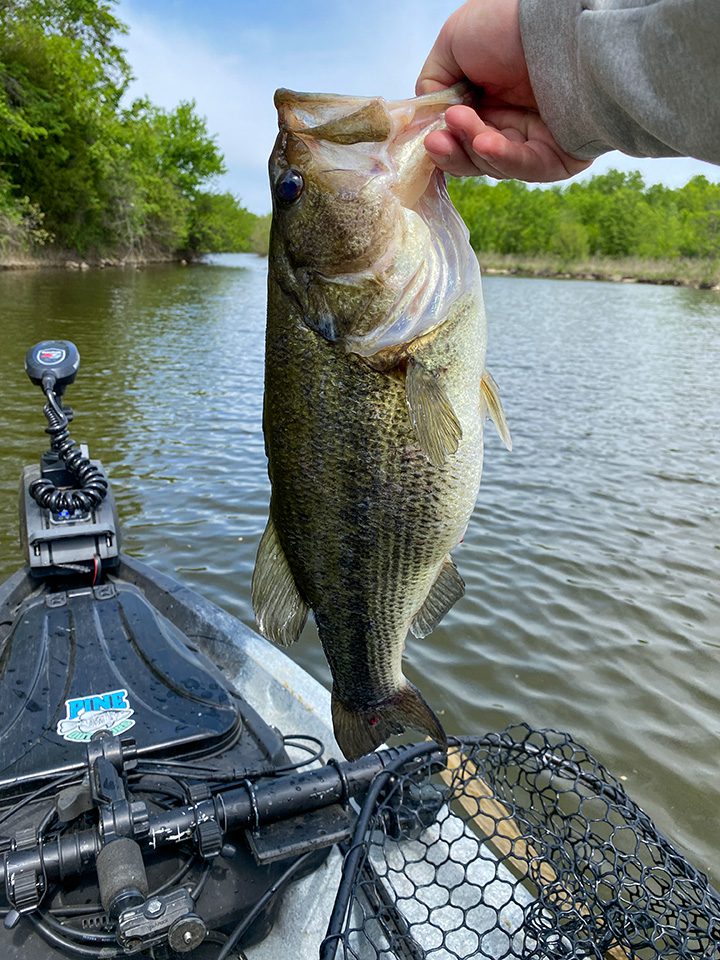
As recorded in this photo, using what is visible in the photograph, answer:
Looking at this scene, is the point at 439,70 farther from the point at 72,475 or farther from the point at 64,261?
the point at 64,261

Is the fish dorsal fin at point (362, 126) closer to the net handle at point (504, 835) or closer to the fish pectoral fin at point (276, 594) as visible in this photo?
the fish pectoral fin at point (276, 594)

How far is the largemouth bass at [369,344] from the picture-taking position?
66.2 inches

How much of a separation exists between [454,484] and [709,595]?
5.84 metres

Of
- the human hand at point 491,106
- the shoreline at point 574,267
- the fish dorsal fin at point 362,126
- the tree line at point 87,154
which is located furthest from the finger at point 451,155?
the shoreline at point 574,267

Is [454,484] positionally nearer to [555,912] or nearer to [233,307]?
[555,912]

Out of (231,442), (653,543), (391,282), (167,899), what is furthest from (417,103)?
(231,442)

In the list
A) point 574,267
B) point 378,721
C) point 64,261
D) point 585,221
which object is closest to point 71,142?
point 64,261

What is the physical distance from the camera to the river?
500 centimetres

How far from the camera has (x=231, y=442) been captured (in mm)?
10539

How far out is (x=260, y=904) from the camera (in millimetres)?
2166

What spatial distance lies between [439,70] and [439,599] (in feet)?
4.78

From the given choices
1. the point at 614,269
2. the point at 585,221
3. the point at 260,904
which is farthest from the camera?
the point at 585,221

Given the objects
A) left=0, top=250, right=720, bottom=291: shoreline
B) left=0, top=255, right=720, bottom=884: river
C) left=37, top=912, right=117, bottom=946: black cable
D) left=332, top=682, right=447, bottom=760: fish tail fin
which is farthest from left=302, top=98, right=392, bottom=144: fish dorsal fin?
left=0, top=250, right=720, bottom=291: shoreline

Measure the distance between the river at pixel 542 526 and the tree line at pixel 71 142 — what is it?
1854cm
